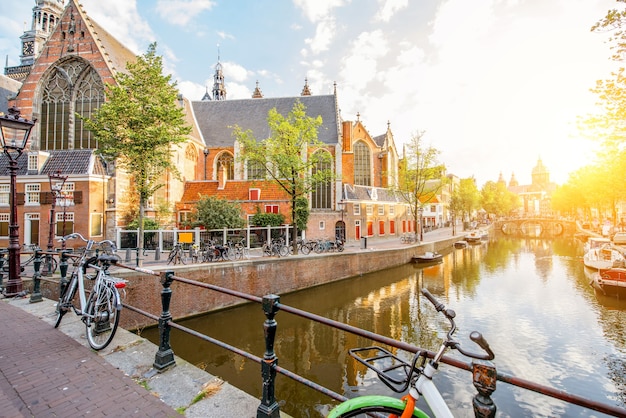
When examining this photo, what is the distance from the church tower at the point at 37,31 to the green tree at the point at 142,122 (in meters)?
38.0

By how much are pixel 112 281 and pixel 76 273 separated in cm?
155

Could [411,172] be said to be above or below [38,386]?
above

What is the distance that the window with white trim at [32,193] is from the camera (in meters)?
18.8

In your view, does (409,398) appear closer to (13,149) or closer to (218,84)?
(13,149)

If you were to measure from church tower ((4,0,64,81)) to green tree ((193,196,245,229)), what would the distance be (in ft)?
132

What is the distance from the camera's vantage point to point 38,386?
3.17 metres

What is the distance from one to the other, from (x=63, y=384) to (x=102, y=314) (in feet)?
2.87

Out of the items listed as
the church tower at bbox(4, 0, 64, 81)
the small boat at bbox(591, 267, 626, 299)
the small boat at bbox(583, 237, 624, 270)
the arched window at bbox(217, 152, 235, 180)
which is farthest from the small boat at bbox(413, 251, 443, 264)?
the church tower at bbox(4, 0, 64, 81)

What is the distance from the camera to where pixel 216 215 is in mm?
17422

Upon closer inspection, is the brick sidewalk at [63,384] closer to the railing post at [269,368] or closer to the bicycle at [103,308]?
the bicycle at [103,308]

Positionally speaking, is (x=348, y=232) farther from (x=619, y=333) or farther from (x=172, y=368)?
(x=172, y=368)

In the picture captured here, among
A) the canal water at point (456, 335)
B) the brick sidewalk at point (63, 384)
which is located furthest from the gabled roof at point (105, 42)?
the brick sidewalk at point (63, 384)

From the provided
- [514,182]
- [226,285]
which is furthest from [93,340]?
[514,182]

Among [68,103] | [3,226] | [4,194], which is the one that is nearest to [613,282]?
[3,226]
